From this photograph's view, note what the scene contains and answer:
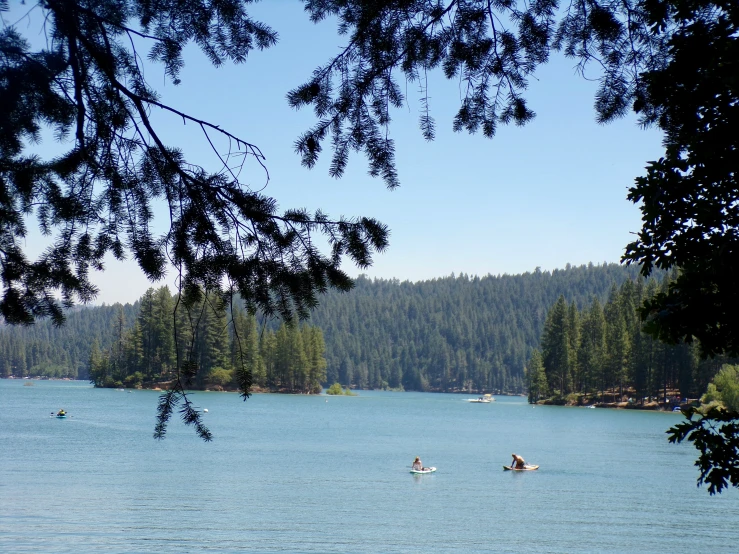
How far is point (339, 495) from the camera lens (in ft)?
84.4

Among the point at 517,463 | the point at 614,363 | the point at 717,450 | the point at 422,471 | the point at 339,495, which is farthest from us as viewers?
the point at 614,363

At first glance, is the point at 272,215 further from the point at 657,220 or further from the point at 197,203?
the point at 657,220

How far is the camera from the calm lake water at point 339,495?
63.6ft

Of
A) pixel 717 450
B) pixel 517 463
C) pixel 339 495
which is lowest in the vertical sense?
pixel 339 495

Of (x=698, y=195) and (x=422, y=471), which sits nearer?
(x=698, y=195)

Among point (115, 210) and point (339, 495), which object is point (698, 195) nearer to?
point (115, 210)

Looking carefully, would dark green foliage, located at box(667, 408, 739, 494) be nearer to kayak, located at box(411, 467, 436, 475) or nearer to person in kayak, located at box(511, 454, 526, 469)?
kayak, located at box(411, 467, 436, 475)

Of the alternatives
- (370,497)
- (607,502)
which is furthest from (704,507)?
(370,497)

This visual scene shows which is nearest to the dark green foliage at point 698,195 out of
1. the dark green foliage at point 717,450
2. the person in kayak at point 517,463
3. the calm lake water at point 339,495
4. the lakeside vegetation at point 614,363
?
the dark green foliage at point 717,450

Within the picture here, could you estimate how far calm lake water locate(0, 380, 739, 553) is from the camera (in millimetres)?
19391

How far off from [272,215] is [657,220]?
2.10 meters

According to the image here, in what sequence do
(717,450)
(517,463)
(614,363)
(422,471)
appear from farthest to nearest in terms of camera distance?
(614,363) < (517,463) < (422,471) < (717,450)

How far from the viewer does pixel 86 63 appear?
4758mm

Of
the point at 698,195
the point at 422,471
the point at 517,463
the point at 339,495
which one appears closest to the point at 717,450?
the point at 698,195
